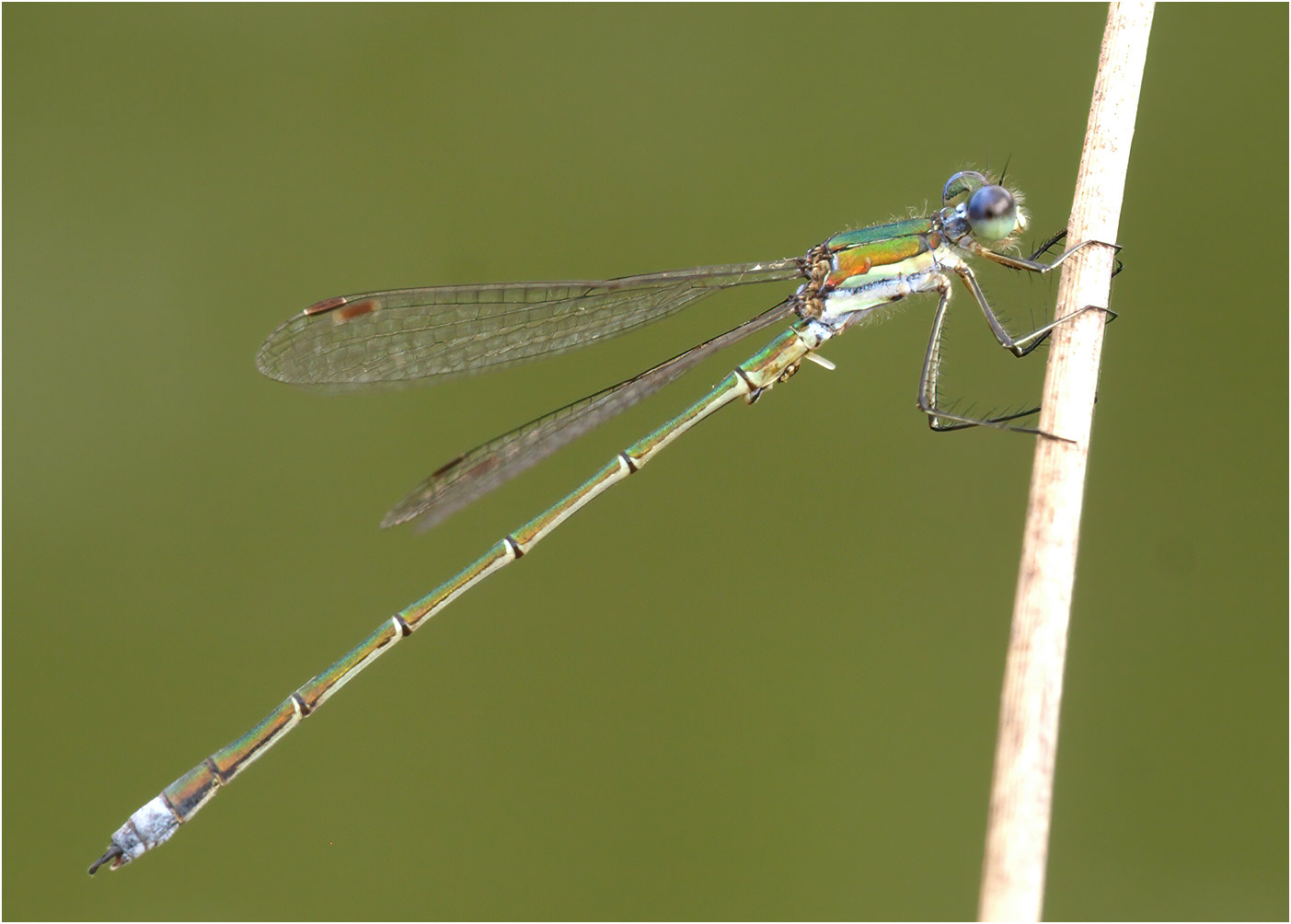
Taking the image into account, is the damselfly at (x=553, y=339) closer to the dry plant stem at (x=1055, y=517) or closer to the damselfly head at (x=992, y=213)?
the damselfly head at (x=992, y=213)

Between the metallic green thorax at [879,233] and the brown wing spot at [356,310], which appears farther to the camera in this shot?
the brown wing spot at [356,310]

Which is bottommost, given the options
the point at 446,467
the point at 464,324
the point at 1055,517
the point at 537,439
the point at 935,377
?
the point at 1055,517

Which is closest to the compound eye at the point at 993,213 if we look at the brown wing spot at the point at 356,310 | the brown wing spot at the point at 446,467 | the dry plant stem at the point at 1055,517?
the dry plant stem at the point at 1055,517

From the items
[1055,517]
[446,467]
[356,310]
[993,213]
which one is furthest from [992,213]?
[356,310]

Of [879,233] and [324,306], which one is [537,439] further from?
[879,233]

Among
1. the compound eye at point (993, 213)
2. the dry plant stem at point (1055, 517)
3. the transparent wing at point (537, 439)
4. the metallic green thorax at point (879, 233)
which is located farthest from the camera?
the transparent wing at point (537, 439)

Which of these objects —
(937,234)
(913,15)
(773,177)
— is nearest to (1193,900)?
(937,234)

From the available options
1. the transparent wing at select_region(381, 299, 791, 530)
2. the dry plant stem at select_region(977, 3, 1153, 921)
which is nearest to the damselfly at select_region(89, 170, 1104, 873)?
the transparent wing at select_region(381, 299, 791, 530)
